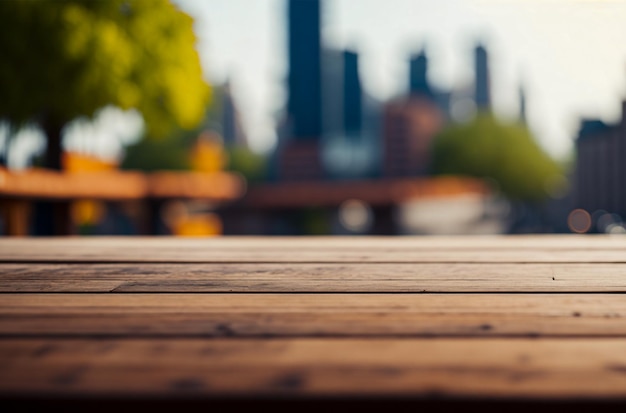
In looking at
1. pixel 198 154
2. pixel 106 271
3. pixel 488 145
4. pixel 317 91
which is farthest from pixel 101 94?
pixel 317 91

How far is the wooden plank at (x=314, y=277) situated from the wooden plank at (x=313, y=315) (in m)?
0.10

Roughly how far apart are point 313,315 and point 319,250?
4.08 ft

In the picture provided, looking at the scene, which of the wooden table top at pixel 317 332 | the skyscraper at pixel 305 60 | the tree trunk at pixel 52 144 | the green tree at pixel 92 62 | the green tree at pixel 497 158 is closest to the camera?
the wooden table top at pixel 317 332

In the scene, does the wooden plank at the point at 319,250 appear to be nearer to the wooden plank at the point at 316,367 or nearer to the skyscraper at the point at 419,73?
the wooden plank at the point at 316,367

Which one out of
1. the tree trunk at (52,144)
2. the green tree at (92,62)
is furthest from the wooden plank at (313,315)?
the tree trunk at (52,144)

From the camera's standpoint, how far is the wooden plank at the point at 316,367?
1028mm

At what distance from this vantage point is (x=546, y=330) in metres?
1.34

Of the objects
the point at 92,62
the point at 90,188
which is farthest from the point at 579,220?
the point at 90,188

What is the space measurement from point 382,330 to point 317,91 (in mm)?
122308

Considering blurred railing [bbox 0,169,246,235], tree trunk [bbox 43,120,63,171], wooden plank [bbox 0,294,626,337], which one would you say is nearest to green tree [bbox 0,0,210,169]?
tree trunk [bbox 43,120,63,171]

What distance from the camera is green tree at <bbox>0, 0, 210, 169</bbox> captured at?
9.91m

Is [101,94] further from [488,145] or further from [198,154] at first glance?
[488,145]

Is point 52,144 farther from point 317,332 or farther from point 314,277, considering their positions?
point 317,332

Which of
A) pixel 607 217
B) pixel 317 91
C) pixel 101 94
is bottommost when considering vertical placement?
pixel 607 217
